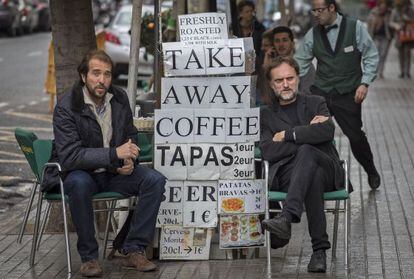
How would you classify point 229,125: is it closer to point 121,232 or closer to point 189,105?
point 189,105

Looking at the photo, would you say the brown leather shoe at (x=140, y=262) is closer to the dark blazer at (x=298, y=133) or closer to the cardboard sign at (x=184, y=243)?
the cardboard sign at (x=184, y=243)

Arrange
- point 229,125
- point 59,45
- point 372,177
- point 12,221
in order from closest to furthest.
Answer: point 229,125 → point 59,45 → point 12,221 → point 372,177

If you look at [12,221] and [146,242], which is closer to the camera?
[146,242]

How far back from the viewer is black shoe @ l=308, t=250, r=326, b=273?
25.8 ft

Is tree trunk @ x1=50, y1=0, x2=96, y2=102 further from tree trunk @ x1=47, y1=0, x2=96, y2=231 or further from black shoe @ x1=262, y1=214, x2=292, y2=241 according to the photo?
black shoe @ x1=262, y1=214, x2=292, y2=241

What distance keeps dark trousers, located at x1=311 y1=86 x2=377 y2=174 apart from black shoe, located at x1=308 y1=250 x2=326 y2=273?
3.30 meters

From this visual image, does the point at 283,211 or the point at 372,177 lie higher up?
the point at 283,211

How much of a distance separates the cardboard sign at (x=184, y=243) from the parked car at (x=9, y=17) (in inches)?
1253

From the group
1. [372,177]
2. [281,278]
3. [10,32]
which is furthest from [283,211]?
[10,32]

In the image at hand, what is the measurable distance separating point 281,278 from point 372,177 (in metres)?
3.78

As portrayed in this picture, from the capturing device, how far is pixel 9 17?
41.1m

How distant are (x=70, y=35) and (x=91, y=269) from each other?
2.33 metres

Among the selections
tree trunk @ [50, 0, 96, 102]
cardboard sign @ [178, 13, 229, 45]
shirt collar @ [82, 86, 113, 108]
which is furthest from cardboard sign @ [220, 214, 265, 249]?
tree trunk @ [50, 0, 96, 102]

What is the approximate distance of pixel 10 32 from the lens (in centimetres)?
4309
